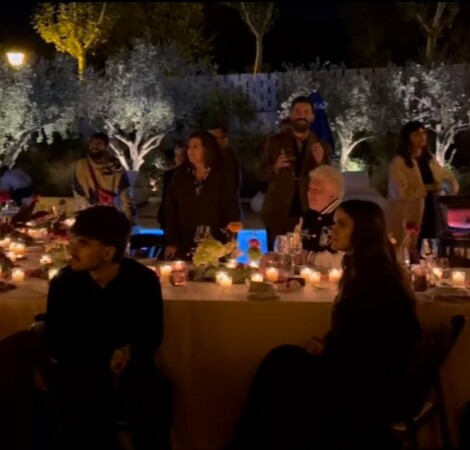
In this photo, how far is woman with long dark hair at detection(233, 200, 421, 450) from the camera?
10.2 ft

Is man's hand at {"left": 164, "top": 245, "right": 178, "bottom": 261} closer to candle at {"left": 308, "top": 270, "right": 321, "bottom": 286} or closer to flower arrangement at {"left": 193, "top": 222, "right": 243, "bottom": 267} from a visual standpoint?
flower arrangement at {"left": 193, "top": 222, "right": 243, "bottom": 267}

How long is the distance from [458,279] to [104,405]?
1843 millimetres

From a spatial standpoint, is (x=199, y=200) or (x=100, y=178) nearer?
(x=199, y=200)

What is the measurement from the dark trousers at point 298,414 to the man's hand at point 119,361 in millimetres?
554

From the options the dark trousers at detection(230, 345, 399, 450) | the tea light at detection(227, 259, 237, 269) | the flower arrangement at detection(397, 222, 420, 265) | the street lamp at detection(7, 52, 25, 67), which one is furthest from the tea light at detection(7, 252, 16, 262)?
the street lamp at detection(7, 52, 25, 67)

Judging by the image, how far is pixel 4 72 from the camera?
14062 millimetres

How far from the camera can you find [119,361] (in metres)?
3.25

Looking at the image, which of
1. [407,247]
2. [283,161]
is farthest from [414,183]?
[407,247]

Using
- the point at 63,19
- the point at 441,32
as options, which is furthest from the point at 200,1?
the point at 441,32

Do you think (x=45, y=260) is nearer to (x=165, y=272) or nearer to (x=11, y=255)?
(x=11, y=255)

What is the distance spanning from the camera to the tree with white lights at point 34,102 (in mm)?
14016

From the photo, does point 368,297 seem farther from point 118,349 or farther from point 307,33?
point 307,33

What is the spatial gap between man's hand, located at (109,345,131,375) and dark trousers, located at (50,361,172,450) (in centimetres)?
2

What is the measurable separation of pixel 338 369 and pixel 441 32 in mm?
18162
